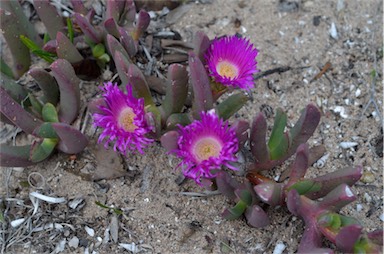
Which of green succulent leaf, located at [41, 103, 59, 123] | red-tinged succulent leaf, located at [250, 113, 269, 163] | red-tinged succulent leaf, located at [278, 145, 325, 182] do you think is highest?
red-tinged succulent leaf, located at [278, 145, 325, 182]

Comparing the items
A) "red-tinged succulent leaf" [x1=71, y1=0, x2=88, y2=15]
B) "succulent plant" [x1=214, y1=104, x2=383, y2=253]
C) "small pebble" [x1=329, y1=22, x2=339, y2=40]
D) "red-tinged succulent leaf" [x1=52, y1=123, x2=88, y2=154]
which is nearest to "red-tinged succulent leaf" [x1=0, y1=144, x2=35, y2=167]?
"red-tinged succulent leaf" [x1=52, y1=123, x2=88, y2=154]

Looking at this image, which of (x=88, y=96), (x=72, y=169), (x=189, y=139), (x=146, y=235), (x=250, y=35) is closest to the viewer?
(x=189, y=139)

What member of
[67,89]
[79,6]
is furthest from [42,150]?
[79,6]

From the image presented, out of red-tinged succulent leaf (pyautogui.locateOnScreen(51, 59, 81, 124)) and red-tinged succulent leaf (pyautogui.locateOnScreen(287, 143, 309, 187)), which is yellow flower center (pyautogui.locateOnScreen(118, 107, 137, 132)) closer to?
red-tinged succulent leaf (pyautogui.locateOnScreen(51, 59, 81, 124))

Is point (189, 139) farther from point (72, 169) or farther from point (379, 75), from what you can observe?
point (379, 75)

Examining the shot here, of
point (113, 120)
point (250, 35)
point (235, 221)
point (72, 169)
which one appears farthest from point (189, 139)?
point (250, 35)

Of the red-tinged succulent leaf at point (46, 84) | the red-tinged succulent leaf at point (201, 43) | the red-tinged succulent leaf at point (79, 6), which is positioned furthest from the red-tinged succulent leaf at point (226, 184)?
the red-tinged succulent leaf at point (79, 6)
